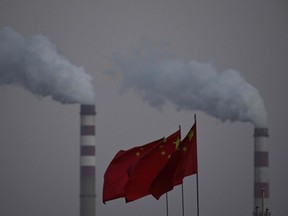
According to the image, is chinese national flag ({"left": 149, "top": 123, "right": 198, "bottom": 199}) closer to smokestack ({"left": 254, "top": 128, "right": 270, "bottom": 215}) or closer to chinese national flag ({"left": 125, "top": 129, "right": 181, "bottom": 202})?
chinese national flag ({"left": 125, "top": 129, "right": 181, "bottom": 202})

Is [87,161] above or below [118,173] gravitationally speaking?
above

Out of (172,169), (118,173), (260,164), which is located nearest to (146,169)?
(172,169)

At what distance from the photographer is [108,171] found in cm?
3344

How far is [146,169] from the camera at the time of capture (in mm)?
30875

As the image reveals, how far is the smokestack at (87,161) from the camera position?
2623 inches

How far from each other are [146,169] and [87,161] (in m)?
38.0

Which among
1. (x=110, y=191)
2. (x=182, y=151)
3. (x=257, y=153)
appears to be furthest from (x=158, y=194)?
(x=257, y=153)

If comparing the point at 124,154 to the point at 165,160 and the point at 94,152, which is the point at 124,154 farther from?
the point at 94,152

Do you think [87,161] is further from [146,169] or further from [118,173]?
[146,169]

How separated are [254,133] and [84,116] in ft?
30.1

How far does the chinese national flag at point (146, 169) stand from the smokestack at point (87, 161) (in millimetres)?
35208

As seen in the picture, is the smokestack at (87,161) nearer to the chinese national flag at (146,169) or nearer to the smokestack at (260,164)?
the smokestack at (260,164)

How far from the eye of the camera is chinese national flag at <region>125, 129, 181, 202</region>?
3050 centimetres

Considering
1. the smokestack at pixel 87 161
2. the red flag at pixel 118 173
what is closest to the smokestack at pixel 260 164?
the smokestack at pixel 87 161
